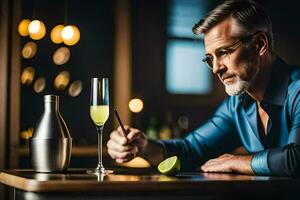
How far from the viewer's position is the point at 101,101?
179 cm

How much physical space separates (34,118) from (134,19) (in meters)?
1.03

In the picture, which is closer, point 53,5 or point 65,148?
point 65,148

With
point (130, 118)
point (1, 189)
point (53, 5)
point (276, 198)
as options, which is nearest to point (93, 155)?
point (130, 118)

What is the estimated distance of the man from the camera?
211 centimetres

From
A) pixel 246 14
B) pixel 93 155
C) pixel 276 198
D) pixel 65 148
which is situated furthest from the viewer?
pixel 93 155

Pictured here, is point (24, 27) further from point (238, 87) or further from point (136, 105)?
point (238, 87)

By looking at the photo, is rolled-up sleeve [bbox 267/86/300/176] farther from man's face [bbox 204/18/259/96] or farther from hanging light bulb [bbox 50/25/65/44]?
hanging light bulb [bbox 50/25/65/44]

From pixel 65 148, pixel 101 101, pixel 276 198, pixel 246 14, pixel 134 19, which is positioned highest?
pixel 134 19

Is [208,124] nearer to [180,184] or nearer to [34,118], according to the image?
[180,184]

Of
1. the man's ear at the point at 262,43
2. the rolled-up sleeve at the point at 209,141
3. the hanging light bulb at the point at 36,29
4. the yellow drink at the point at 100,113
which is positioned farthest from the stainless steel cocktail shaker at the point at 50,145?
the hanging light bulb at the point at 36,29

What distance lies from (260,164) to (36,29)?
206cm

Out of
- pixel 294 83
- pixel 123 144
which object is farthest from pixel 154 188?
pixel 294 83

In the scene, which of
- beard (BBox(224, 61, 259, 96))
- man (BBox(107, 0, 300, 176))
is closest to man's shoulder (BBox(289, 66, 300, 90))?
man (BBox(107, 0, 300, 176))

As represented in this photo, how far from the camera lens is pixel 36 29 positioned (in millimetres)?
3383
